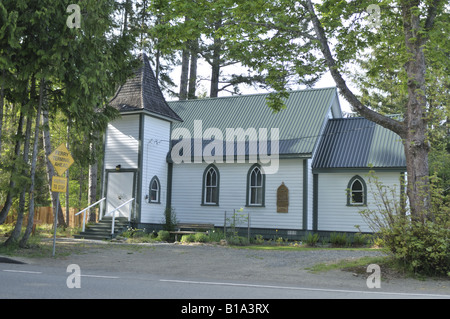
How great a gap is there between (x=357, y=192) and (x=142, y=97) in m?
11.0

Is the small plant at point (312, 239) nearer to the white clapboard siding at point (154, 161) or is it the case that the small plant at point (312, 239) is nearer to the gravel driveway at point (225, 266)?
the gravel driveway at point (225, 266)

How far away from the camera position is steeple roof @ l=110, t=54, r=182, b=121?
2344 cm

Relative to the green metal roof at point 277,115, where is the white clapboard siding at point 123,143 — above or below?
below

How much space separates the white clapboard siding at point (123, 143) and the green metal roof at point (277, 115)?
143 inches

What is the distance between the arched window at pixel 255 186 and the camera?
23500 mm

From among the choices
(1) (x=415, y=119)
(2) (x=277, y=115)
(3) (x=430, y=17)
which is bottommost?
(1) (x=415, y=119)

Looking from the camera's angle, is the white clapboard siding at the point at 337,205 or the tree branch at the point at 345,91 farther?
the white clapboard siding at the point at 337,205

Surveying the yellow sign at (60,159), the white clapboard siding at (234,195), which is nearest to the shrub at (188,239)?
the white clapboard siding at (234,195)

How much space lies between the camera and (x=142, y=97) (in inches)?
932

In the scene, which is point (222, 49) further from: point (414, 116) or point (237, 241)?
point (237, 241)

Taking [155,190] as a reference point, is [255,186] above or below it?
above

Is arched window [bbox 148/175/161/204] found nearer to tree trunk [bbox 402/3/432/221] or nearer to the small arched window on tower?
the small arched window on tower

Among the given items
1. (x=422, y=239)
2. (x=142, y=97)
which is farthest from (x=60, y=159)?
(x=142, y=97)
